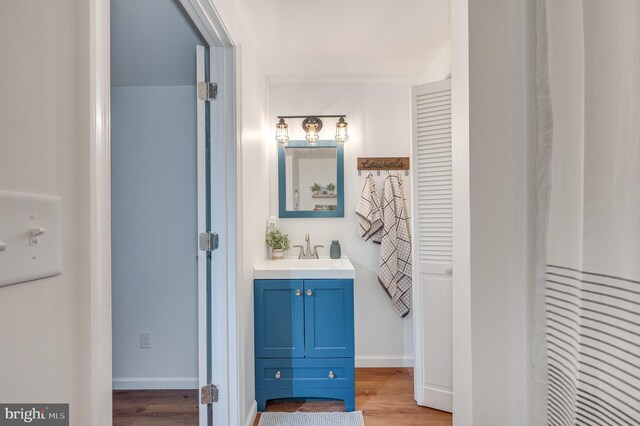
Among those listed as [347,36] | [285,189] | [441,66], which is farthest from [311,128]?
[441,66]

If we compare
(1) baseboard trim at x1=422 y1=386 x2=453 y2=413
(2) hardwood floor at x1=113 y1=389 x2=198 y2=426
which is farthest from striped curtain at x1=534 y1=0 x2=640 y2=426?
(2) hardwood floor at x1=113 y1=389 x2=198 y2=426

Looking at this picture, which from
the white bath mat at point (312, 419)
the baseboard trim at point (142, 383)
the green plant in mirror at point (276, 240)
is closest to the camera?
the white bath mat at point (312, 419)

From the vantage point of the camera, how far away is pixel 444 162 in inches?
83.3

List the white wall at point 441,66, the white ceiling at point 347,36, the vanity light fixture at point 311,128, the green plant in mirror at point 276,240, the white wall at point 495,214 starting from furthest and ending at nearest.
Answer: the vanity light fixture at point 311,128 → the green plant in mirror at point 276,240 → the white wall at point 441,66 → the white ceiling at point 347,36 → the white wall at point 495,214

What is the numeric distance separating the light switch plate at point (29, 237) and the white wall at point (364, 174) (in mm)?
2284

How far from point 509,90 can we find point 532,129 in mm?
139

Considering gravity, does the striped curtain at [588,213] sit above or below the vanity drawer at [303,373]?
above

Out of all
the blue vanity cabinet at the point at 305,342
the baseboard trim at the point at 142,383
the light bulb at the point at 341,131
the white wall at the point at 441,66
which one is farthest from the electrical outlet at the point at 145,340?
the white wall at the point at 441,66

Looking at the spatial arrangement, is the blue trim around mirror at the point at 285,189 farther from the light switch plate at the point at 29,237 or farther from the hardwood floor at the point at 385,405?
the light switch plate at the point at 29,237

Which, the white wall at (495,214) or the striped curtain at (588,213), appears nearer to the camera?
the striped curtain at (588,213)

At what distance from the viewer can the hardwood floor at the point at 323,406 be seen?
2111 mm

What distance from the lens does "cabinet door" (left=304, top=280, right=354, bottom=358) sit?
2.16 m

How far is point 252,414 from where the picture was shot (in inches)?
80.1

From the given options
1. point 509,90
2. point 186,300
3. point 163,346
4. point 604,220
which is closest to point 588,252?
point 604,220
